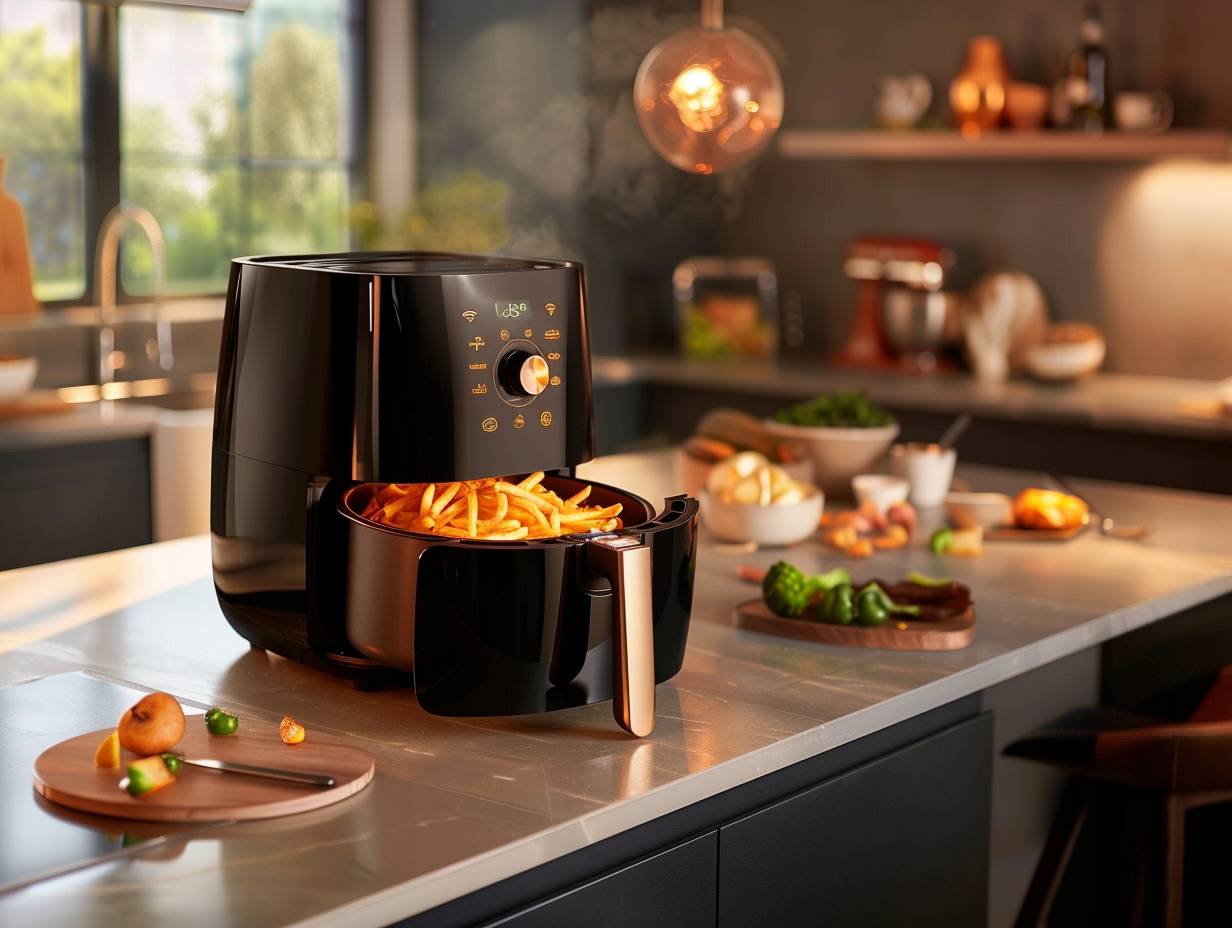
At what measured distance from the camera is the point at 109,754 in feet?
4.02

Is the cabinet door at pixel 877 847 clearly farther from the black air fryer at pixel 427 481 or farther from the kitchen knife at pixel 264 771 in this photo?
the kitchen knife at pixel 264 771

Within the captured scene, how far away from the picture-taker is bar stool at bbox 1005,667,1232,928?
6.08 ft

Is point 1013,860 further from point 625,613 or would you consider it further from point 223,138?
point 223,138

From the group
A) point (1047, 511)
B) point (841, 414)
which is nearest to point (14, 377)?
point (841, 414)

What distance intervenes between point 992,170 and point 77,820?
13.2 feet

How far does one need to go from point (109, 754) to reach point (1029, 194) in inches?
154

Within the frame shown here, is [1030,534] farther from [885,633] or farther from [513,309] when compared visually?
[513,309]

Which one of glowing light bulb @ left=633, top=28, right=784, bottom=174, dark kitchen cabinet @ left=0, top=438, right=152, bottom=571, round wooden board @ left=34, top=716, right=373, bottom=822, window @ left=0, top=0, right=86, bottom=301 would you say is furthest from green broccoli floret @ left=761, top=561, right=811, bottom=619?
window @ left=0, top=0, right=86, bottom=301

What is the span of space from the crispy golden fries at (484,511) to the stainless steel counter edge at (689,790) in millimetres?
291

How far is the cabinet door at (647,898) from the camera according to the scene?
1.23 meters

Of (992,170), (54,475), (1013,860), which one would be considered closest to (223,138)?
(54,475)

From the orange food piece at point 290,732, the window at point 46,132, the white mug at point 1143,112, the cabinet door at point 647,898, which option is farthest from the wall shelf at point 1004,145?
the orange food piece at point 290,732

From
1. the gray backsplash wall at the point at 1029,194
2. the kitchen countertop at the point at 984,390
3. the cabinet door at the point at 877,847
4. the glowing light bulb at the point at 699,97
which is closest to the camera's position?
the cabinet door at the point at 877,847

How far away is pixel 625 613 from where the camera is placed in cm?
131
